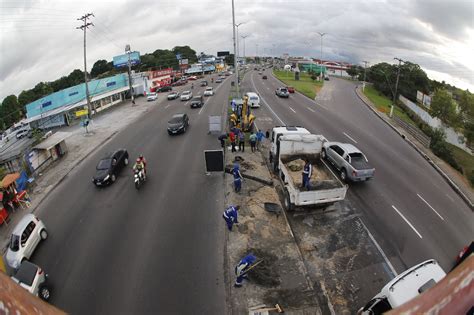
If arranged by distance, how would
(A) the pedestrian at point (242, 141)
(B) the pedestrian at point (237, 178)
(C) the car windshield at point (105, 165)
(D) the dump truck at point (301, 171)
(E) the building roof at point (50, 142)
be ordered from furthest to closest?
(A) the pedestrian at point (242, 141)
(E) the building roof at point (50, 142)
(C) the car windshield at point (105, 165)
(B) the pedestrian at point (237, 178)
(D) the dump truck at point (301, 171)

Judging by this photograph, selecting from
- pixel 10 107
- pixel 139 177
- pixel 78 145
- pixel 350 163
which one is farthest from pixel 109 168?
pixel 10 107

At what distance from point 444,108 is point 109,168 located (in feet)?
120

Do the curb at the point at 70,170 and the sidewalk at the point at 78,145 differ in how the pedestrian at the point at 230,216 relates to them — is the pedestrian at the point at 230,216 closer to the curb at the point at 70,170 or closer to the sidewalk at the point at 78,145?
the sidewalk at the point at 78,145

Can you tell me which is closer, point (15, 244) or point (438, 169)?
point (15, 244)

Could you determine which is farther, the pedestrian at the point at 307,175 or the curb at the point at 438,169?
the curb at the point at 438,169

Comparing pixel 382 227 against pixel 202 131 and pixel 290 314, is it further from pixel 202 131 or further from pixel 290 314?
pixel 202 131

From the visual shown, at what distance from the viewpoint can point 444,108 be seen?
33.1 metres

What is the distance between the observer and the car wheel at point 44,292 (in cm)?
902

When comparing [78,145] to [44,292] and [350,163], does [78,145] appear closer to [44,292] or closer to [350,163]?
[44,292]

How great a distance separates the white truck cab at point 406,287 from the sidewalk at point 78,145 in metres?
14.8

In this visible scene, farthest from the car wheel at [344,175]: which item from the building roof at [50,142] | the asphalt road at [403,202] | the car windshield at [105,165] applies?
the building roof at [50,142]

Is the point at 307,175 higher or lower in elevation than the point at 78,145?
higher

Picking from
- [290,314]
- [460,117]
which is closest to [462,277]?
[290,314]

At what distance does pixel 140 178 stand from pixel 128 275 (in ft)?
23.2
